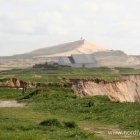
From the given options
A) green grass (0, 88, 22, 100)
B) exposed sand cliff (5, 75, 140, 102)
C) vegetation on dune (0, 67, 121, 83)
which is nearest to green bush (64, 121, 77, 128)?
green grass (0, 88, 22, 100)

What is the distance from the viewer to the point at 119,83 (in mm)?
69125

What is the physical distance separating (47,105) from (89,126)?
1045 centimetres

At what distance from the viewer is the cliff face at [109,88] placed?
196 feet

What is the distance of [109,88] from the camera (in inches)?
2542

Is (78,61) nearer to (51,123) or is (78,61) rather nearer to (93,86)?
(93,86)

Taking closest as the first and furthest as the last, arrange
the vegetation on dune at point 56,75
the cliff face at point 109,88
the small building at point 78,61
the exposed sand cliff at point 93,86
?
1. the exposed sand cliff at point 93,86
2. the vegetation on dune at point 56,75
3. the cliff face at point 109,88
4. the small building at point 78,61

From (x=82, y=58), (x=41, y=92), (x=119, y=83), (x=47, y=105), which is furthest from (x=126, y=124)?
(x=82, y=58)

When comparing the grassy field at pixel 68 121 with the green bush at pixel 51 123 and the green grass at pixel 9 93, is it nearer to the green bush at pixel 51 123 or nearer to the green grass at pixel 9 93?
the green bush at pixel 51 123

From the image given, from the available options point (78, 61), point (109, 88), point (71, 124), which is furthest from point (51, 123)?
point (78, 61)

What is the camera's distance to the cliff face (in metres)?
59.7

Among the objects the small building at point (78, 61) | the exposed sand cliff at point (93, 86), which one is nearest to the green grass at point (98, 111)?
the exposed sand cliff at point (93, 86)

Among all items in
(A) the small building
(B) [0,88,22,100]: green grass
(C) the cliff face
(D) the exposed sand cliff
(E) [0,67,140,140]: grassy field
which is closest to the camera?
(E) [0,67,140,140]: grassy field

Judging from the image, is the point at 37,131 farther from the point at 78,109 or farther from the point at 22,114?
the point at 78,109

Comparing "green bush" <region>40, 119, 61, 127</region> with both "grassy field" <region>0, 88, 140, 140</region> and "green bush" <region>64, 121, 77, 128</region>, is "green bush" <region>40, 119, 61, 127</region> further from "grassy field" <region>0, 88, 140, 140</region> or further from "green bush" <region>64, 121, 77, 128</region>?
"green bush" <region>64, 121, 77, 128</region>
